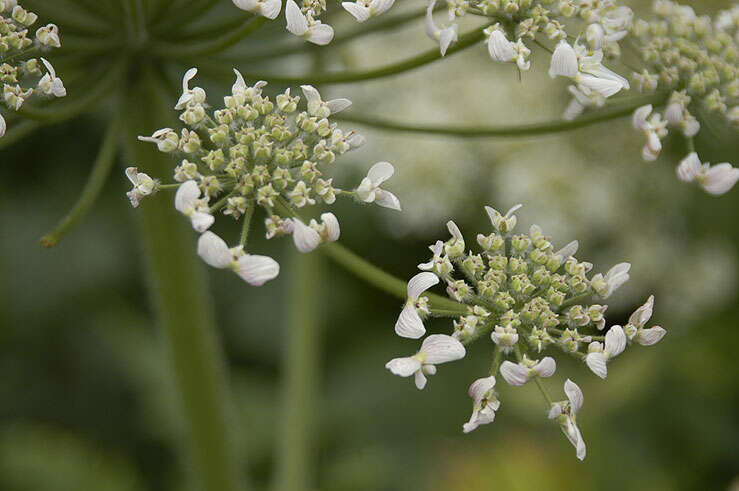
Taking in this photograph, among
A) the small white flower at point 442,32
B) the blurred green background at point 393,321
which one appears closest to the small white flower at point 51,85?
the small white flower at point 442,32

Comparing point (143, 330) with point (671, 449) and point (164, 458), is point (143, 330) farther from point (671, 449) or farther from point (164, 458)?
point (671, 449)

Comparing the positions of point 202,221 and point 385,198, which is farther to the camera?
point 385,198

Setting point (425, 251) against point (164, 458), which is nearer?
point (425, 251)

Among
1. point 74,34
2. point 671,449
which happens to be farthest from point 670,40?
point 671,449

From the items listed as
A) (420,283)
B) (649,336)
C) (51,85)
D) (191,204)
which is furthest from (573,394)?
(51,85)

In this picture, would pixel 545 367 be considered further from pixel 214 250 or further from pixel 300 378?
pixel 300 378
